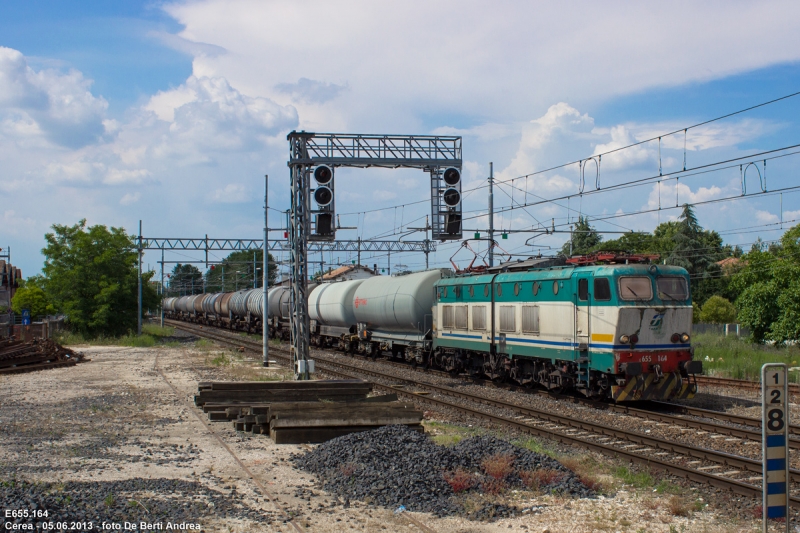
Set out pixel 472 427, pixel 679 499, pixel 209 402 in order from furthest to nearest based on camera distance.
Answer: pixel 209 402 < pixel 472 427 < pixel 679 499

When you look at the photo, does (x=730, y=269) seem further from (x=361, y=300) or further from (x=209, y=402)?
(x=209, y=402)

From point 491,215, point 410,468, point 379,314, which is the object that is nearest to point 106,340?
point 379,314

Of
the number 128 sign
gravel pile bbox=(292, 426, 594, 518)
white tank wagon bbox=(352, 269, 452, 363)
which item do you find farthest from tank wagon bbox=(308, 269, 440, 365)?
the number 128 sign

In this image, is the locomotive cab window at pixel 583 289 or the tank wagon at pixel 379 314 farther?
the tank wagon at pixel 379 314

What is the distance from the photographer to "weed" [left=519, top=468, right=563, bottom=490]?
9.45m

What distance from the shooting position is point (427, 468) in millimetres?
9781

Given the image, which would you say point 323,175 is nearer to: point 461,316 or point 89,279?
point 461,316

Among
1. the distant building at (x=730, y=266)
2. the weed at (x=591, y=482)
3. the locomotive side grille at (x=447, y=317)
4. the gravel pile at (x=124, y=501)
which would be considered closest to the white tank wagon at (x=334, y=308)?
the locomotive side grille at (x=447, y=317)

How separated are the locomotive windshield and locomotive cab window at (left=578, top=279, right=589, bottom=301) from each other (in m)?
1.59

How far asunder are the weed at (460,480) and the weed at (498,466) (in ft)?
0.95

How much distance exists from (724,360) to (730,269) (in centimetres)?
3763

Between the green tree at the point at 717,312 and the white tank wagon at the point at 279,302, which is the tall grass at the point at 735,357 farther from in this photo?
the green tree at the point at 717,312

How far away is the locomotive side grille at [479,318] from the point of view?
21.3 m

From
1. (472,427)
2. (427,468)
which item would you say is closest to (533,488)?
(427,468)
